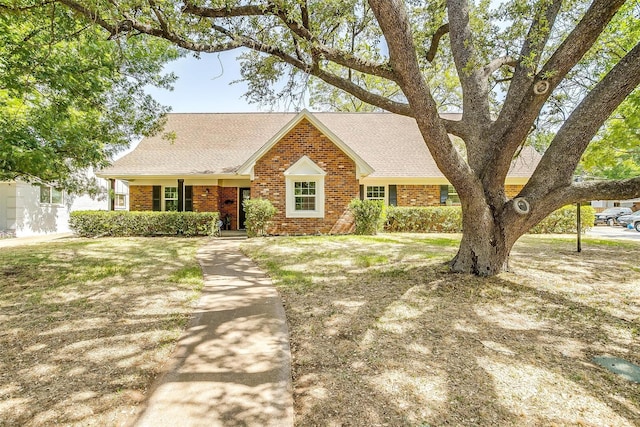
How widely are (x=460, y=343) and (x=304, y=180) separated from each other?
36.5ft

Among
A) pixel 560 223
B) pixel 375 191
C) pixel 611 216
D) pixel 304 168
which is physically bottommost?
pixel 560 223

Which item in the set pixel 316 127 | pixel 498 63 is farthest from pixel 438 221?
pixel 498 63

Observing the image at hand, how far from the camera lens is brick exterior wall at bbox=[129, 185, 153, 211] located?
16641 mm

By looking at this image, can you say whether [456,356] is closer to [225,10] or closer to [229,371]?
[229,371]

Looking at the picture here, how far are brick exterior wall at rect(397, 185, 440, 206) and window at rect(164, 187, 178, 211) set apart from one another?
11.6 m

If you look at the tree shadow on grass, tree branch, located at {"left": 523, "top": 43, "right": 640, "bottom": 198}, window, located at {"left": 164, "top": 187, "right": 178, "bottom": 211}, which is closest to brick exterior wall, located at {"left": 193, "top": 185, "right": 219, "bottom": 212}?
window, located at {"left": 164, "top": 187, "right": 178, "bottom": 211}

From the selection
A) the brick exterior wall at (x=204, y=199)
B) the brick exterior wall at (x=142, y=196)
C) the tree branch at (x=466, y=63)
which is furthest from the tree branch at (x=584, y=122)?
the brick exterior wall at (x=142, y=196)

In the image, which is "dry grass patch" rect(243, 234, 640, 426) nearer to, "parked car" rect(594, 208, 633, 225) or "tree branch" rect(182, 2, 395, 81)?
"tree branch" rect(182, 2, 395, 81)

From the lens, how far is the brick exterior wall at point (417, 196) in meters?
17.5

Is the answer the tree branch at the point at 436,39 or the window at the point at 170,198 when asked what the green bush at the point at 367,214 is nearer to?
the tree branch at the point at 436,39

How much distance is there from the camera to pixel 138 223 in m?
14.4

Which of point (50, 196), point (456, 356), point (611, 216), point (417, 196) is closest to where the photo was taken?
point (456, 356)

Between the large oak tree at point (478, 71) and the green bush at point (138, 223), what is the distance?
8.87 m

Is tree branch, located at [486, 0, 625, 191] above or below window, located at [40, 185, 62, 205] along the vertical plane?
above
